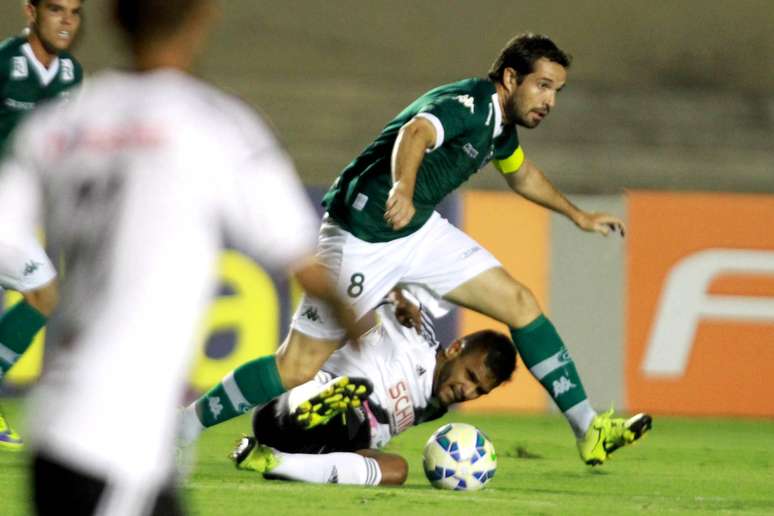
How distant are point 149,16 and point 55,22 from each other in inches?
157

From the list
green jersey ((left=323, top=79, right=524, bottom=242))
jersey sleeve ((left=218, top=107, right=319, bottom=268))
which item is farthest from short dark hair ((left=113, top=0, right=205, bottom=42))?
green jersey ((left=323, top=79, right=524, bottom=242))

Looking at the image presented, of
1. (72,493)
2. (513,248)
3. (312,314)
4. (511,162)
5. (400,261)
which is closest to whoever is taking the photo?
Answer: (72,493)

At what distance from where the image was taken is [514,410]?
9531mm

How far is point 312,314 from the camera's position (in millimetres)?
5461

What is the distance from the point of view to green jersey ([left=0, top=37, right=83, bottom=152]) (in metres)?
6.09

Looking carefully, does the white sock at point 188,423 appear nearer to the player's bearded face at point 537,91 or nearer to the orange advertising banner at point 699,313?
the player's bearded face at point 537,91

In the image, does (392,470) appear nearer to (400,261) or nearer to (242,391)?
(242,391)

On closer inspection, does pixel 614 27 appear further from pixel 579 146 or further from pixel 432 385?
pixel 432 385

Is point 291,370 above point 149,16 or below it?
below

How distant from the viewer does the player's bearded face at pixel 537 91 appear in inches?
227

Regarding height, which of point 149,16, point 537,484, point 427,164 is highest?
point 149,16

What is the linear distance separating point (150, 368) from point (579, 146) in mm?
11453

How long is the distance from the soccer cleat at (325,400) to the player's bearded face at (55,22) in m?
1.67

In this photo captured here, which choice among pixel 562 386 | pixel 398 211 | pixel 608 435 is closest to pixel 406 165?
pixel 398 211
